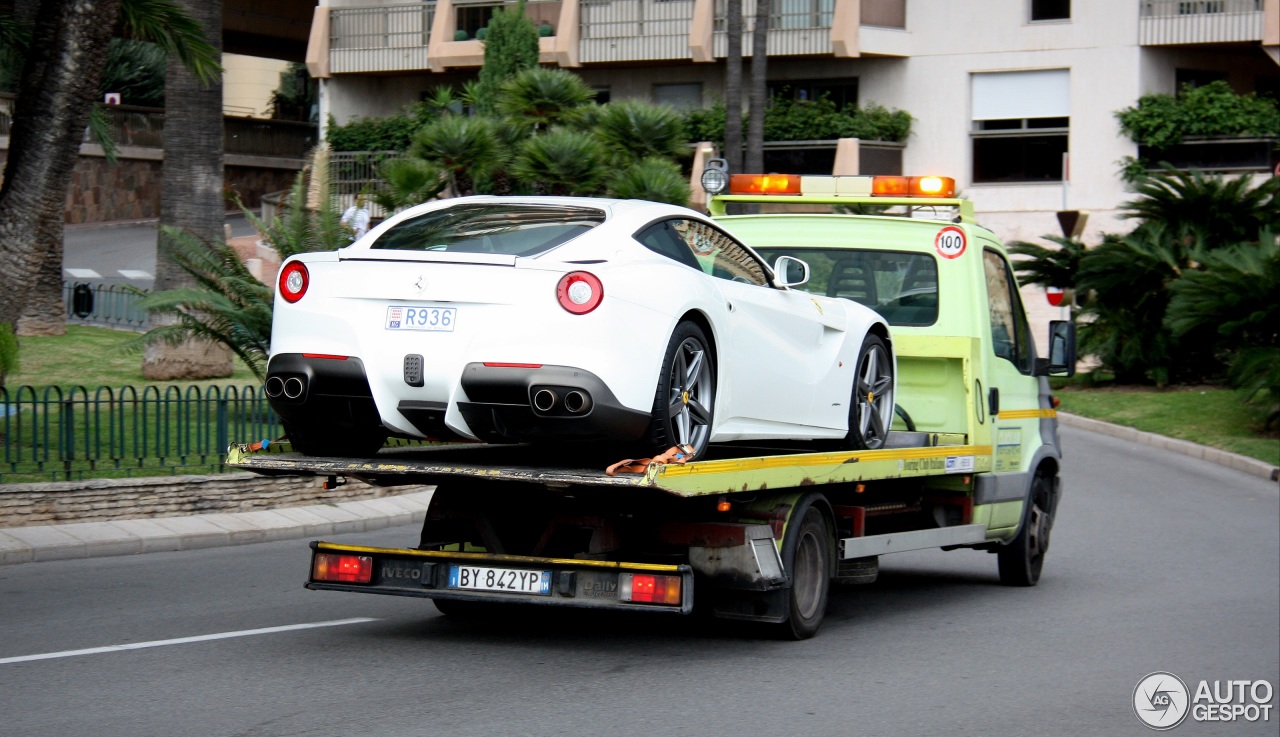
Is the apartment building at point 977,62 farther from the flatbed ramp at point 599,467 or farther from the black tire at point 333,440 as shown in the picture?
the black tire at point 333,440

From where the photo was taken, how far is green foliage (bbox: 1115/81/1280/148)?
34500mm

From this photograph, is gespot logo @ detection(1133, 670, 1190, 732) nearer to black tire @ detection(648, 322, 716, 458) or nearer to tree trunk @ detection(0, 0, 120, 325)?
black tire @ detection(648, 322, 716, 458)

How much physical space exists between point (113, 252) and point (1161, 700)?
1382 inches

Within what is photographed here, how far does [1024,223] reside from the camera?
36.4m

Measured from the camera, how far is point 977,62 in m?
36.8

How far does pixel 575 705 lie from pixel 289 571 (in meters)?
4.93

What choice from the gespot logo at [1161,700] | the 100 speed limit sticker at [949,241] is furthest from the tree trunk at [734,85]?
the gespot logo at [1161,700]

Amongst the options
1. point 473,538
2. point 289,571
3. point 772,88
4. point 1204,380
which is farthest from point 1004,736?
point 772,88

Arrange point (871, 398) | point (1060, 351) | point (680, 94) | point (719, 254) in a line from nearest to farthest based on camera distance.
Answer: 1. point (719, 254)
2. point (871, 398)
3. point (1060, 351)
4. point (680, 94)

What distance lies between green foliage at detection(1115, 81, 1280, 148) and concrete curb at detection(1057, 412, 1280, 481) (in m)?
10.9

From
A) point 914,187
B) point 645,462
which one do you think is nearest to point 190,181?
point 914,187

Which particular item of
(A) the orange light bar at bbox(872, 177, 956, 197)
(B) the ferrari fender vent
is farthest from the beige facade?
(B) the ferrari fender vent

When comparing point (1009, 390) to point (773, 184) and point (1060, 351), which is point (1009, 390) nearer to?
point (1060, 351)

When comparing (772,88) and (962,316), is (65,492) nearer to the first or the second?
(962,316)
